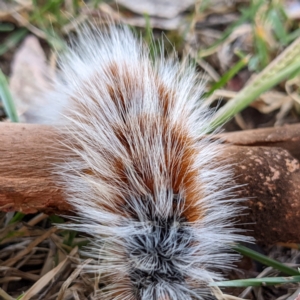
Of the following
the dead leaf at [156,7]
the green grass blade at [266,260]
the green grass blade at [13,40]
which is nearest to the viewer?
the green grass blade at [266,260]

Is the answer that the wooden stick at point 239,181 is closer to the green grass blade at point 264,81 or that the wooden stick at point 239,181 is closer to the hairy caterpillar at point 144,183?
the hairy caterpillar at point 144,183

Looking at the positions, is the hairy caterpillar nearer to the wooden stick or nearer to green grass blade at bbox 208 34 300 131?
the wooden stick

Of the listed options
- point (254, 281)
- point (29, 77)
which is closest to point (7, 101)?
point (29, 77)

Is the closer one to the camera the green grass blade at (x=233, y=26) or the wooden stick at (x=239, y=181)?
the wooden stick at (x=239, y=181)

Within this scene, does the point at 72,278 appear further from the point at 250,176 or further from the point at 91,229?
the point at 250,176

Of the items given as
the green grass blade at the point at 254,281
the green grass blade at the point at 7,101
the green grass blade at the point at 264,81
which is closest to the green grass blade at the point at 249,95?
the green grass blade at the point at 264,81

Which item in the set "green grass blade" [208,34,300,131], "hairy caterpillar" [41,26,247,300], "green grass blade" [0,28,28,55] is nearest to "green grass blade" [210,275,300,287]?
"hairy caterpillar" [41,26,247,300]

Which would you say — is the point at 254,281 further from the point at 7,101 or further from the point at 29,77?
the point at 29,77
